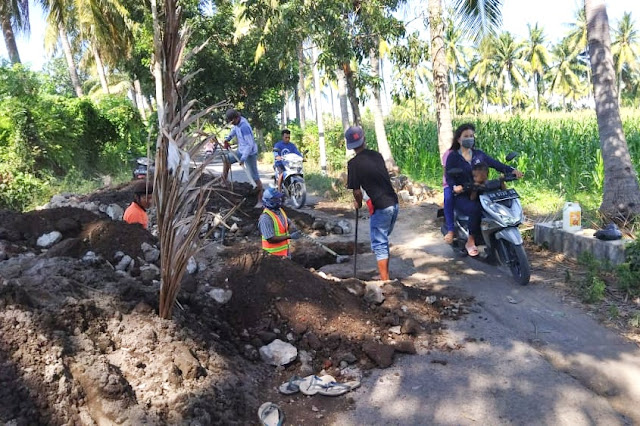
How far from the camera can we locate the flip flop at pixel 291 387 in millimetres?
3492

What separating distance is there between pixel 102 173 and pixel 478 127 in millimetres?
12212

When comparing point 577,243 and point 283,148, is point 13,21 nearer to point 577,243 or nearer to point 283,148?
point 283,148

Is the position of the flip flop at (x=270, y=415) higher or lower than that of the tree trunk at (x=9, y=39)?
lower

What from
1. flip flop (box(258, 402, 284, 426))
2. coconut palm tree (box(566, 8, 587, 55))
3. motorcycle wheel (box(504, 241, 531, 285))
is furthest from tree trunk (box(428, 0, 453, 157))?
coconut palm tree (box(566, 8, 587, 55))

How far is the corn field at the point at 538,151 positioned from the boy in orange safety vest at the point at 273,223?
6568 millimetres

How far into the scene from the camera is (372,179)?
17.7 feet

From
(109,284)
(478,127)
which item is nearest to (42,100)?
(109,284)

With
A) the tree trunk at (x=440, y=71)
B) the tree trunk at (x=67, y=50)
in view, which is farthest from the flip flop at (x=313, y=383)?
the tree trunk at (x=67, y=50)

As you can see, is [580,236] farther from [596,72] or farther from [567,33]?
[567,33]

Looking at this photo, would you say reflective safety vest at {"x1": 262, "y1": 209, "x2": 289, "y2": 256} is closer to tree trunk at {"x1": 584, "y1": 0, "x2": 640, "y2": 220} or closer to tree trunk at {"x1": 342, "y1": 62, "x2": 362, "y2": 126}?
tree trunk at {"x1": 584, "y1": 0, "x2": 640, "y2": 220}

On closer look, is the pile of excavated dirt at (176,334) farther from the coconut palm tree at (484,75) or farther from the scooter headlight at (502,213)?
the coconut palm tree at (484,75)

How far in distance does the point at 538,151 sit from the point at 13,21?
19.8 metres

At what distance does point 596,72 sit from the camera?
6484 mm

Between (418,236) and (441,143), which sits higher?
(441,143)
